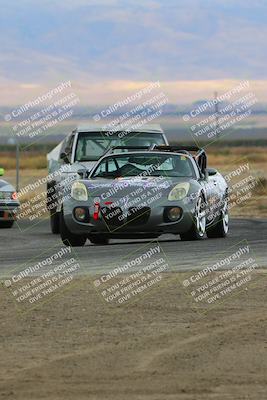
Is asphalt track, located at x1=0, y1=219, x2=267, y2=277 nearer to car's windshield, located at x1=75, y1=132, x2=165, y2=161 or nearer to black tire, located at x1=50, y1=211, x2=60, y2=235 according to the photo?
black tire, located at x1=50, y1=211, x2=60, y2=235

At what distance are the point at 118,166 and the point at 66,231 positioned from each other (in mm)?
1687

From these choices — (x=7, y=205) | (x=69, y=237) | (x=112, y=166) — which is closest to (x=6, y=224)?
(x=7, y=205)

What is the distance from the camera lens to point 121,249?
62.1 feet

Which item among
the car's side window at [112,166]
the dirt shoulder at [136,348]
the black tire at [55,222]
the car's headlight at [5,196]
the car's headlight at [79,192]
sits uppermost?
the dirt shoulder at [136,348]

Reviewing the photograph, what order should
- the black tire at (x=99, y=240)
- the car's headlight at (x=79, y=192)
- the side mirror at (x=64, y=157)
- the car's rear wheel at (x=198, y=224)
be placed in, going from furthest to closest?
the side mirror at (x=64, y=157), the black tire at (x=99, y=240), the car's rear wheel at (x=198, y=224), the car's headlight at (x=79, y=192)

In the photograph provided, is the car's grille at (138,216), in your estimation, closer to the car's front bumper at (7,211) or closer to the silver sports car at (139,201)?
the silver sports car at (139,201)

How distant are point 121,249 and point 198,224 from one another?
1.49 m

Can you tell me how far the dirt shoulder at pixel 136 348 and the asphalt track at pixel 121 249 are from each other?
2835mm

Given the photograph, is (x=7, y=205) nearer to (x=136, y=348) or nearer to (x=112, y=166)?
(x=112, y=166)

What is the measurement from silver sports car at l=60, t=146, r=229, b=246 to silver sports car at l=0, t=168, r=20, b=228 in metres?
6.88

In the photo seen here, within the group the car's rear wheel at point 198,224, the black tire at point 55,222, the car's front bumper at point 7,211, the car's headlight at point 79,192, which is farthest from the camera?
the car's front bumper at point 7,211

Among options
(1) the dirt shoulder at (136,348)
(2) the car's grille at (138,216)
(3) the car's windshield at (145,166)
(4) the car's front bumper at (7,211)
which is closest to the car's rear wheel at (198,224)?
(3) the car's windshield at (145,166)

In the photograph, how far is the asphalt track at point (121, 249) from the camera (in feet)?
53.8

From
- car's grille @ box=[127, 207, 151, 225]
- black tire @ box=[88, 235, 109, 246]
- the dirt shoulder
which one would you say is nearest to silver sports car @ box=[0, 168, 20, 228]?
black tire @ box=[88, 235, 109, 246]
